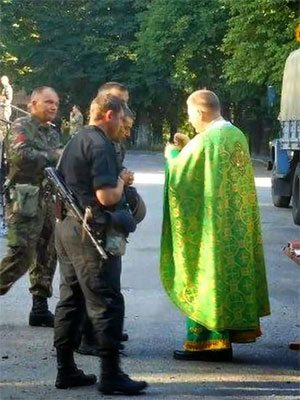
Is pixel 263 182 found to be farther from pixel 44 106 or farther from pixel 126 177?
pixel 126 177

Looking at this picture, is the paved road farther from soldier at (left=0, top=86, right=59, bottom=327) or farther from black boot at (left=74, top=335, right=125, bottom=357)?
soldier at (left=0, top=86, right=59, bottom=327)

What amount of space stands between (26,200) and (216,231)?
1.79 meters

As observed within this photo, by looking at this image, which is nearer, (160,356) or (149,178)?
(160,356)

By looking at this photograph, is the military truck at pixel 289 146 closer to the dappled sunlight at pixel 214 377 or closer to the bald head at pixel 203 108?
the bald head at pixel 203 108

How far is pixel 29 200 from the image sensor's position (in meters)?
8.88

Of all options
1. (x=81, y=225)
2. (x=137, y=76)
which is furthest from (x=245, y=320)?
(x=137, y=76)

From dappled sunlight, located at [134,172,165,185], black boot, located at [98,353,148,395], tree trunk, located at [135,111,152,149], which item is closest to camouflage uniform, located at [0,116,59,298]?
black boot, located at [98,353,148,395]

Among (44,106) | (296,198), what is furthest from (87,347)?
(296,198)

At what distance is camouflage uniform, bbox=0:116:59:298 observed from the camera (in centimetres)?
883

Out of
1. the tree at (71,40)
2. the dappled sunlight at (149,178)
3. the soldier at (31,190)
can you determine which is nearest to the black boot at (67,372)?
the soldier at (31,190)

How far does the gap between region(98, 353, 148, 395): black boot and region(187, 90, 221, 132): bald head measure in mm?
1691

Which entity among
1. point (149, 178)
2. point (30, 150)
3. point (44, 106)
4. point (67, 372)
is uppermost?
point (44, 106)

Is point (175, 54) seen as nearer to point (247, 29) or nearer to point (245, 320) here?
point (247, 29)

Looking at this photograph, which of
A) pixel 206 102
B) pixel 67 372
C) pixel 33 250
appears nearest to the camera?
pixel 67 372
